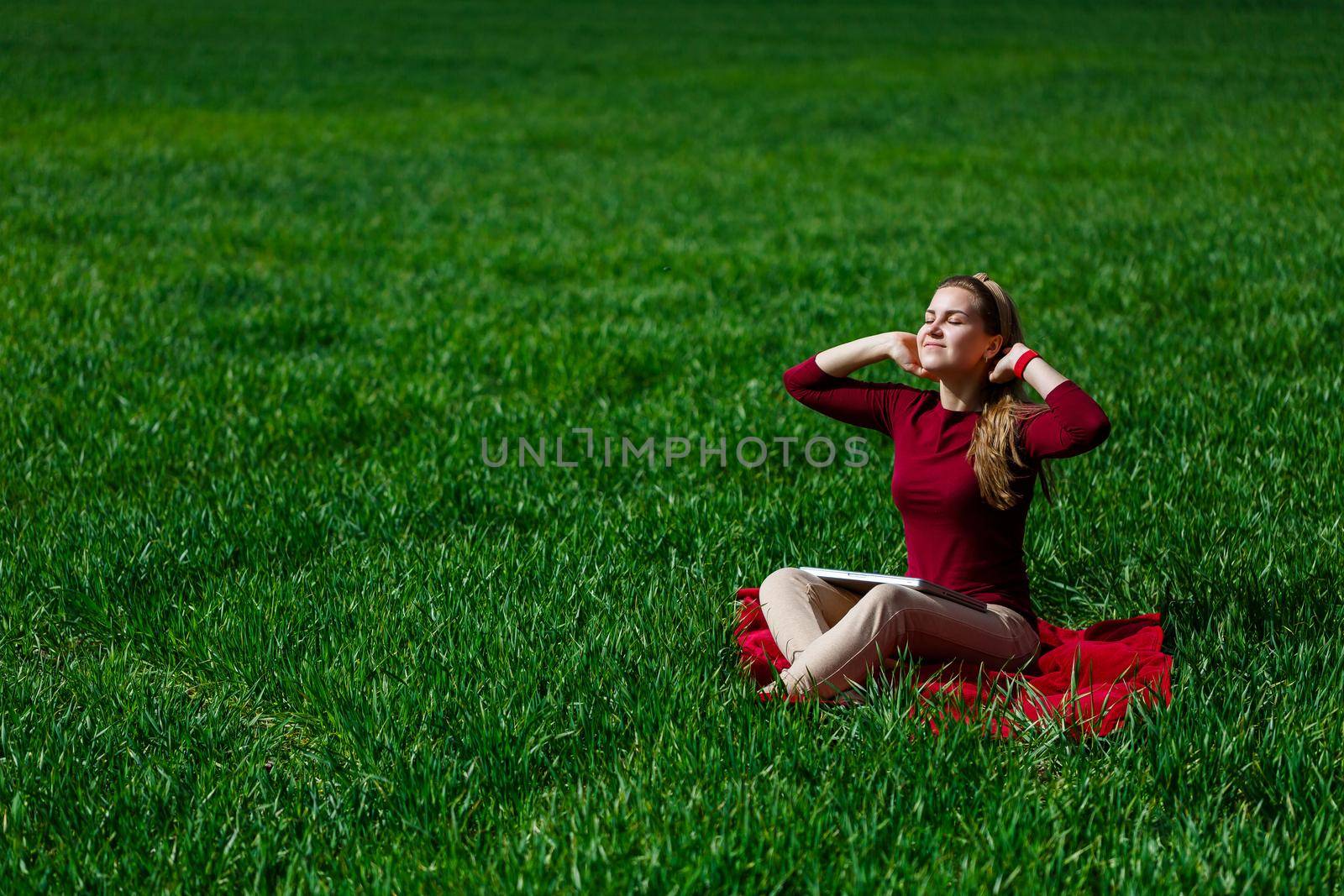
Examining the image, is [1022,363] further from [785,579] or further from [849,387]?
[785,579]

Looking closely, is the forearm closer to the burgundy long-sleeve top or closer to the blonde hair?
the burgundy long-sleeve top

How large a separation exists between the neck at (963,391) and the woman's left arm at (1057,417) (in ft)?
0.37

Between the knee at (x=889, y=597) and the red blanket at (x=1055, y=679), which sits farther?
the knee at (x=889, y=597)

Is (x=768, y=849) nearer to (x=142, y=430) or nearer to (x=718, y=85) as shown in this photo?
(x=142, y=430)

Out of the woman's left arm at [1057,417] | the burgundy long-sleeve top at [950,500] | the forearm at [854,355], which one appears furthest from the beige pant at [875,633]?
the forearm at [854,355]

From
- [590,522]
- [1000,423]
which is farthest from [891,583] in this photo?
[590,522]

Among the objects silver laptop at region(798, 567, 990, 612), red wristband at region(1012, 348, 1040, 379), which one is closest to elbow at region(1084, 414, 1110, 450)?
red wristband at region(1012, 348, 1040, 379)

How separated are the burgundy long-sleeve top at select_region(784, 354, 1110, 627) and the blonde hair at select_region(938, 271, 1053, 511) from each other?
3 centimetres

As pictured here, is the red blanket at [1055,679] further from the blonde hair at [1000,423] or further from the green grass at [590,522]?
the blonde hair at [1000,423]

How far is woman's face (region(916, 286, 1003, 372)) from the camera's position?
Result: 3.12 meters

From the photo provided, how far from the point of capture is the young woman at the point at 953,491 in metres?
3.06

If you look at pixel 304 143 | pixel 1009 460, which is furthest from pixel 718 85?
pixel 1009 460

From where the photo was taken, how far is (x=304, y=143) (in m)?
15.4

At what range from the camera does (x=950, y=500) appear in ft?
10.7
